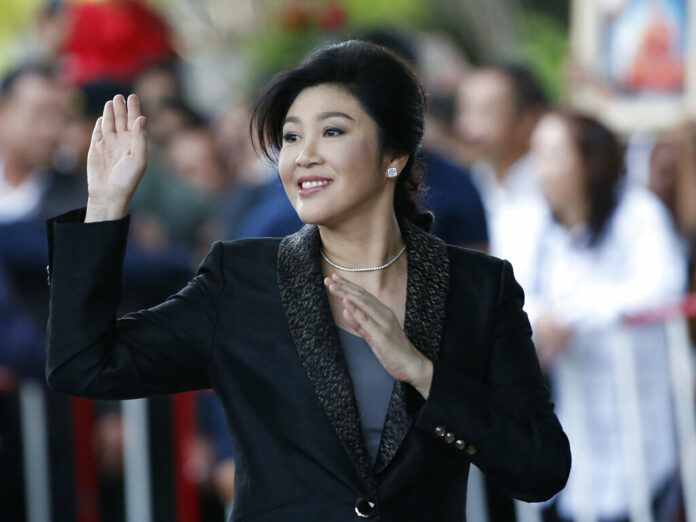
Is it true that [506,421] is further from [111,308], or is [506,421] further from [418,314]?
[111,308]

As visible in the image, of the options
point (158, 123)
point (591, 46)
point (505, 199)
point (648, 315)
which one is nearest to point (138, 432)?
point (648, 315)

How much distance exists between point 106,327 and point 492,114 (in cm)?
438

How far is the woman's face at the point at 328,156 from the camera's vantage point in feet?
8.55

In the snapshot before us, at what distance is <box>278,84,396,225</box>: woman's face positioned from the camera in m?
2.61

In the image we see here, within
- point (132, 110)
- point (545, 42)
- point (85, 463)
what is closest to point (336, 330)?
point (132, 110)

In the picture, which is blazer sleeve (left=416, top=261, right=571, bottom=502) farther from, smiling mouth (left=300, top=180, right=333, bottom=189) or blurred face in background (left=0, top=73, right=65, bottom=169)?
blurred face in background (left=0, top=73, right=65, bottom=169)

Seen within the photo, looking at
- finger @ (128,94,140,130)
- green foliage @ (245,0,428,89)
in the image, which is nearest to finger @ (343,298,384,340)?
finger @ (128,94,140,130)

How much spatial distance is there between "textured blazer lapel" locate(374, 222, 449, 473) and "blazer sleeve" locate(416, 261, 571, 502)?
6 cm

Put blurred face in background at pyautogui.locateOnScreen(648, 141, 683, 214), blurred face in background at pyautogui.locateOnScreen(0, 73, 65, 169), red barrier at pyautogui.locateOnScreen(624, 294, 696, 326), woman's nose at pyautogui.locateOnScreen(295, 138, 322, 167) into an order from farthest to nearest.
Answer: blurred face in background at pyautogui.locateOnScreen(648, 141, 683, 214) → blurred face in background at pyautogui.locateOnScreen(0, 73, 65, 169) → red barrier at pyautogui.locateOnScreen(624, 294, 696, 326) → woman's nose at pyautogui.locateOnScreen(295, 138, 322, 167)

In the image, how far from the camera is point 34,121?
235 inches

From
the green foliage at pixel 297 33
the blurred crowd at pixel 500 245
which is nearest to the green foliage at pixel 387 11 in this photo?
the green foliage at pixel 297 33

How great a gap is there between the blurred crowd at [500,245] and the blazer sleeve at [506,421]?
4.67 ft

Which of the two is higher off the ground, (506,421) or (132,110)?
(132,110)

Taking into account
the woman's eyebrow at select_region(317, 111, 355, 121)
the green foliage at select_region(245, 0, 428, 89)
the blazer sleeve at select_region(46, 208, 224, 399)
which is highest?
the green foliage at select_region(245, 0, 428, 89)
